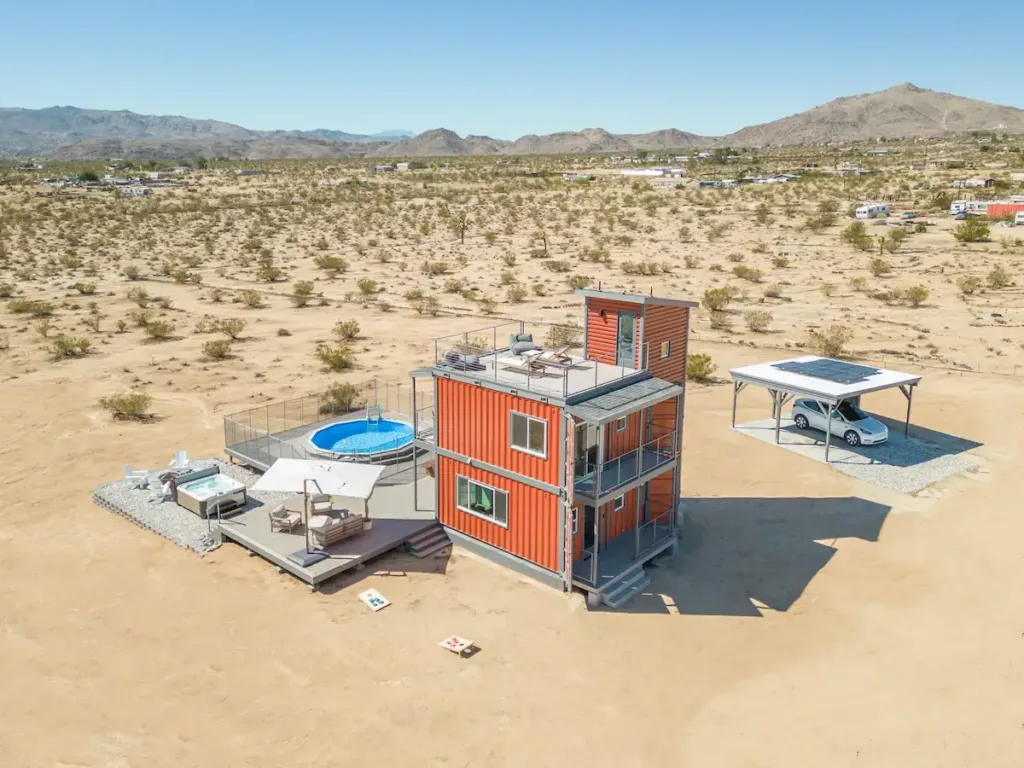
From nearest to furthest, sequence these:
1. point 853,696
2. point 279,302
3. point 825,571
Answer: point 853,696 < point 825,571 < point 279,302

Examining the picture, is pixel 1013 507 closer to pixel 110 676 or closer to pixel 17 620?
pixel 110 676

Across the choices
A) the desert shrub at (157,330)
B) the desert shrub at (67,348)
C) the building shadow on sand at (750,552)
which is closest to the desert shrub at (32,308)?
the desert shrub at (67,348)

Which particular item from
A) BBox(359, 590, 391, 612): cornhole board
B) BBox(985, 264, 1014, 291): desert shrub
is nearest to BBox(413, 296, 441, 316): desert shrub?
BBox(359, 590, 391, 612): cornhole board

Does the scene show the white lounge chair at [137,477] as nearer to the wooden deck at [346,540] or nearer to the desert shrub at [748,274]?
the wooden deck at [346,540]

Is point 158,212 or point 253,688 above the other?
point 158,212

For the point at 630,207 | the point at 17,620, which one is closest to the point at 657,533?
the point at 17,620
